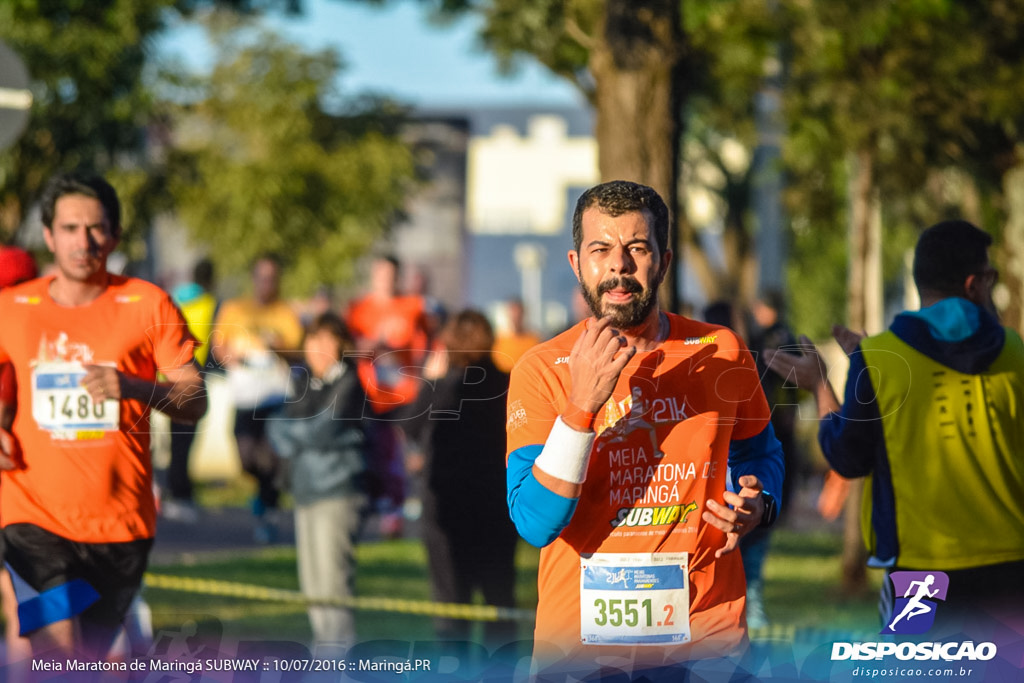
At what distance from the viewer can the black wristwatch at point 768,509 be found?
385cm

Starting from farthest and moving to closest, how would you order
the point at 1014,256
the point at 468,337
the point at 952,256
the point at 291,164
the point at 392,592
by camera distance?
the point at 291,164 → the point at 392,592 → the point at 1014,256 → the point at 468,337 → the point at 952,256

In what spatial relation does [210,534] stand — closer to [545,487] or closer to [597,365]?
[545,487]

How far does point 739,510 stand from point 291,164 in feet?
85.9

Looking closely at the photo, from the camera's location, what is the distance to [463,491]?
7.91m

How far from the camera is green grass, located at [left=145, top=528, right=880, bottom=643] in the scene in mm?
8883

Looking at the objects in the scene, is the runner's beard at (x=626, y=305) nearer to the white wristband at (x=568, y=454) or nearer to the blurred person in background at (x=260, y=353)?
the white wristband at (x=568, y=454)

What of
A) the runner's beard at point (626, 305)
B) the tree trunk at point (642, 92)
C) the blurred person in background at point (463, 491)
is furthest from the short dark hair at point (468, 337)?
the runner's beard at point (626, 305)

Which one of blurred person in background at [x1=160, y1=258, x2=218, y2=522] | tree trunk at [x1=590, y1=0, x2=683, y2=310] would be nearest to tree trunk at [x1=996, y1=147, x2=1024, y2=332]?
tree trunk at [x1=590, y1=0, x2=683, y2=310]

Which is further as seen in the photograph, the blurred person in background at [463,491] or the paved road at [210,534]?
the paved road at [210,534]

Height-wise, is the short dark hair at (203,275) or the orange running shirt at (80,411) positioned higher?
the short dark hair at (203,275)

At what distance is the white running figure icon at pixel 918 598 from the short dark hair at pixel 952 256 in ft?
3.31

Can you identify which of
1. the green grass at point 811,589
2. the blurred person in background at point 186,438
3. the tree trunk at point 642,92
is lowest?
the green grass at point 811,589

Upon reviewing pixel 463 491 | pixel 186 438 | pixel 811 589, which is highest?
pixel 463 491

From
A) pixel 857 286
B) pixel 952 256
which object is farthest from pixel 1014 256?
pixel 952 256
